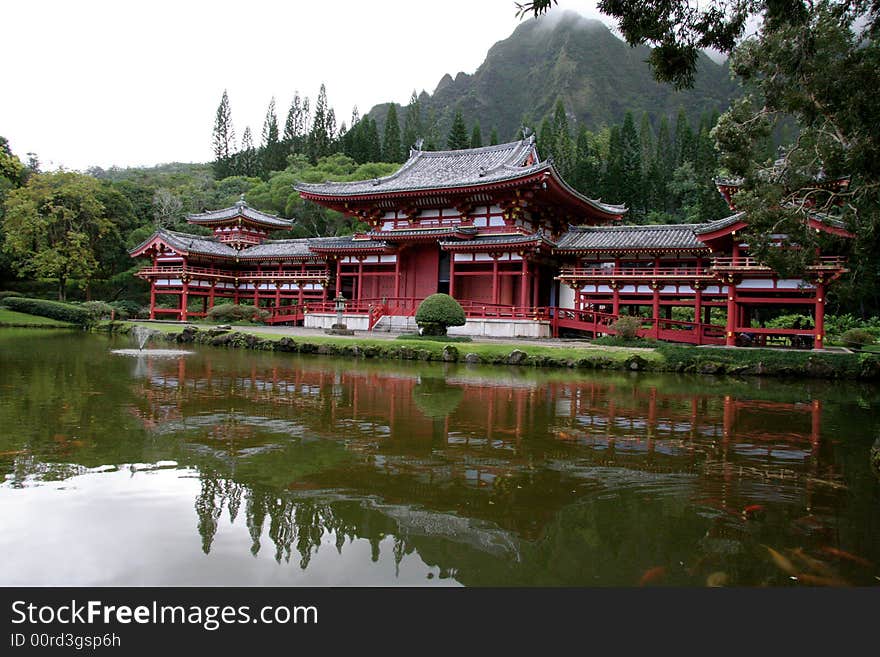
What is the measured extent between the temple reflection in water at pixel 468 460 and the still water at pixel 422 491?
1.3 inches

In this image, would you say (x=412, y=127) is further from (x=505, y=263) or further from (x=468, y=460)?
(x=468, y=460)

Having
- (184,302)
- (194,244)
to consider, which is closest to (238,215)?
(194,244)

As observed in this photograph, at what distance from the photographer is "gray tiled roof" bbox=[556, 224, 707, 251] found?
2645 centimetres

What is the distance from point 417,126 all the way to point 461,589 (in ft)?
310

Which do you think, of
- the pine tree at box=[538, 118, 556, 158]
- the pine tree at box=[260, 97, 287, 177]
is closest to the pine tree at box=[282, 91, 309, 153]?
the pine tree at box=[260, 97, 287, 177]

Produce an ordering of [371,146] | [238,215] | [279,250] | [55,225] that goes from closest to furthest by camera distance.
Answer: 1. [279,250]
2. [238,215]
3. [55,225]
4. [371,146]

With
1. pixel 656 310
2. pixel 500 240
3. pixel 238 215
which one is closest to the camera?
pixel 656 310

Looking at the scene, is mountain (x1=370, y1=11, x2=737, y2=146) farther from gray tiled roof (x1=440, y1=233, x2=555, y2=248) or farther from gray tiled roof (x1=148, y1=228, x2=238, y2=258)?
gray tiled roof (x1=440, y1=233, x2=555, y2=248)

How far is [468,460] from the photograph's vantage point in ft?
23.6

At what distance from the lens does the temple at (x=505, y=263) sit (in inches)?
945

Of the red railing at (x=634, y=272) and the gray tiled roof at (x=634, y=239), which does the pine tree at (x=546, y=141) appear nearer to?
the gray tiled roof at (x=634, y=239)

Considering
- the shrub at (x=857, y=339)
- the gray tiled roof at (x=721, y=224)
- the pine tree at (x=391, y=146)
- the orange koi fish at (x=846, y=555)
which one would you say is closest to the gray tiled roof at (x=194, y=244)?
the gray tiled roof at (x=721, y=224)

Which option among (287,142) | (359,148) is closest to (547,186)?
(359,148)

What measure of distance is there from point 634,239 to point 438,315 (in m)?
10.2
